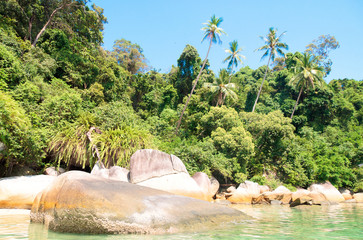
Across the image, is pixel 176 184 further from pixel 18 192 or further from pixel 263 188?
pixel 263 188

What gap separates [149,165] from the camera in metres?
Result: 8.68

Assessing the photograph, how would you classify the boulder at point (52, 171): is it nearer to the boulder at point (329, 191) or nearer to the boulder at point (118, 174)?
the boulder at point (118, 174)

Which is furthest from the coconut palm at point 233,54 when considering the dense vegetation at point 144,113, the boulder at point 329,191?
the boulder at point 329,191

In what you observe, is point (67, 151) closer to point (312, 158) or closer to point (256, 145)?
point (256, 145)

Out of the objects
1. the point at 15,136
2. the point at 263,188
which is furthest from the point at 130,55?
the point at 15,136

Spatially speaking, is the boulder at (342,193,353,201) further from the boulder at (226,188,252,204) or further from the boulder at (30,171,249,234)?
the boulder at (30,171,249,234)

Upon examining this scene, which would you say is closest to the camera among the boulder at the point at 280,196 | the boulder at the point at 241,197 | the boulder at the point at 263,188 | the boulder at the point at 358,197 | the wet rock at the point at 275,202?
the wet rock at the point at 275,202

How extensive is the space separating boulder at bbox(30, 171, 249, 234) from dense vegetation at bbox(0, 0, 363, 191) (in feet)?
13.4

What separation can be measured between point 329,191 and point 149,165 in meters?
14.5

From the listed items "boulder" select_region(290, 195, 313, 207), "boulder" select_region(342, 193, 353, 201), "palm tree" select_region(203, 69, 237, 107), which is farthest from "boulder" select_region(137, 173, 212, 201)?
"palm tree" select_region(203, 69, 237, 107)

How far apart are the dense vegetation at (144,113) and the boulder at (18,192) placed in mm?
1119

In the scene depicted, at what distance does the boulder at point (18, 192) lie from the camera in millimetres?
6656

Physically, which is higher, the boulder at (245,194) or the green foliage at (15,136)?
the green foliage at (15,136)

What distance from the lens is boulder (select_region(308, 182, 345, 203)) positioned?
16578mm
